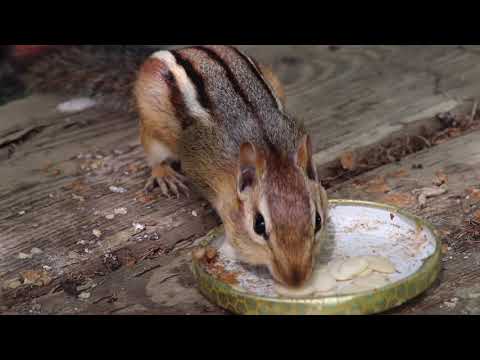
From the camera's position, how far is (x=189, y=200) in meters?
3.30

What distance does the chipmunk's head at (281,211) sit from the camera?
2.35 meters

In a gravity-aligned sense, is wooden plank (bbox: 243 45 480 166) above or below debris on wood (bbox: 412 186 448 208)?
above

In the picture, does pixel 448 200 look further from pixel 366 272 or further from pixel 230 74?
pixel 230 74

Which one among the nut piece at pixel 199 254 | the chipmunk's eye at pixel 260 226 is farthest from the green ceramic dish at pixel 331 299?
the chipmunk's eye at pixel 260 226

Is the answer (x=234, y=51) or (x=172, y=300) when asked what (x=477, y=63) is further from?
(x=172, y=300)

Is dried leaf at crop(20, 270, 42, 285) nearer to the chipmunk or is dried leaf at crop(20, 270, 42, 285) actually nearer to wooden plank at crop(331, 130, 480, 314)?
the chipmunk

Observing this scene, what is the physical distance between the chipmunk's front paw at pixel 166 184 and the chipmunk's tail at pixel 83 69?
73cm

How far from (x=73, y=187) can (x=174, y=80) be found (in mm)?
600

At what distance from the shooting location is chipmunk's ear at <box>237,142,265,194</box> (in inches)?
99.7

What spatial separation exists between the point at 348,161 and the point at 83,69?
5.44 feet

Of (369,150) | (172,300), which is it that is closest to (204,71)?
(369,150)

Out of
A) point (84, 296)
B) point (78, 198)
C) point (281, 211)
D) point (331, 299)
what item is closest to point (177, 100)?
point (78, 198)

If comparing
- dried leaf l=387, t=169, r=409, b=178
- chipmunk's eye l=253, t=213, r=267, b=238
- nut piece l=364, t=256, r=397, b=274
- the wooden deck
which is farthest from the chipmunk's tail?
nut piece l=364, t=256, r=397, b=274

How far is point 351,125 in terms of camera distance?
145 inches
